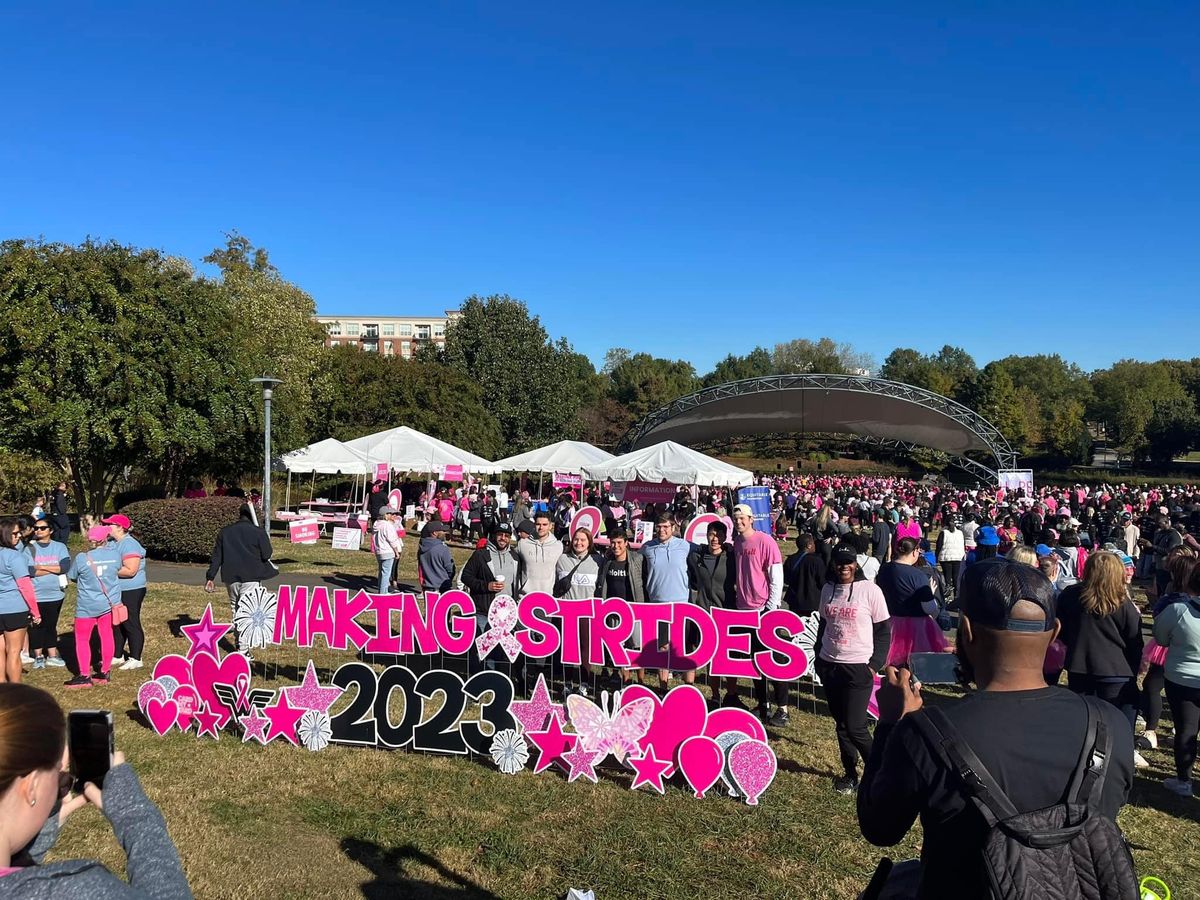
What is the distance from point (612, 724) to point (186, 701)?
333cm

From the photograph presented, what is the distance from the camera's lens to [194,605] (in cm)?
1148

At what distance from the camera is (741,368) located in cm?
11756

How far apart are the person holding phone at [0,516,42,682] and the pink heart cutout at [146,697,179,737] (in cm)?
118

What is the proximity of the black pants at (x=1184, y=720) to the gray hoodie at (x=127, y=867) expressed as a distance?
19.6ft

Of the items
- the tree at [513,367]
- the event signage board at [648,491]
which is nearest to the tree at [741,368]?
the tree at [513,367]

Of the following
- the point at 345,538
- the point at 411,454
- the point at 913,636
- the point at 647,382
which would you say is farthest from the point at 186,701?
the point at 647,382

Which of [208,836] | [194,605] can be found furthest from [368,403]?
[208,836]

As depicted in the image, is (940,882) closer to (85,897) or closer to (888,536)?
(85,897)

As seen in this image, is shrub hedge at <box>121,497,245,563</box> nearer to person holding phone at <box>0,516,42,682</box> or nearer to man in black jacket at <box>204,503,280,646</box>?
man in black jacket at <box>204,503,280,646</box>

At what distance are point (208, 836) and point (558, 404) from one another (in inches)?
1631

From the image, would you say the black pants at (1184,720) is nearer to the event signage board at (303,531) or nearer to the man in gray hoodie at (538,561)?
the man in gray hoodie at (538,561)

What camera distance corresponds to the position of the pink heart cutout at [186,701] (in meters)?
6.41

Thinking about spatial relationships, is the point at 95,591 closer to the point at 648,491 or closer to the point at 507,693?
the point at 507,693

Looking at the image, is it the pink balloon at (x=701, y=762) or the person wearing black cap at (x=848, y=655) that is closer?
the person wearing black cap at (x=848, y=655)
